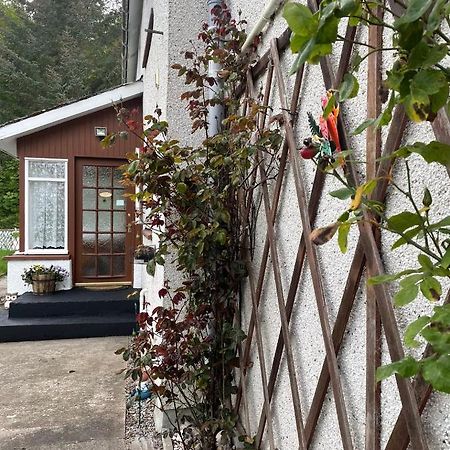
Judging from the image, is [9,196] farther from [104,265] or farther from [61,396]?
[61,396]

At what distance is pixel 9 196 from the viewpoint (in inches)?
673

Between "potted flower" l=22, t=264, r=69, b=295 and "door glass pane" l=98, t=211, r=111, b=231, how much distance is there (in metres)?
0.97

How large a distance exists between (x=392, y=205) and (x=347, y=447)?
0.75 m

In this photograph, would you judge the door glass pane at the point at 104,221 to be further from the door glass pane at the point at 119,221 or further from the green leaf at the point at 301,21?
the green leaf at the point at 301,21

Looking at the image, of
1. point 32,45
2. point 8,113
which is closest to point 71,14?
point 32,45

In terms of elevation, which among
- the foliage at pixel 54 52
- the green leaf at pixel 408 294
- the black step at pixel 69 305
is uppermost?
the foliage at pixel 54 52

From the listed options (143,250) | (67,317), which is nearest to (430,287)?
(143,250)

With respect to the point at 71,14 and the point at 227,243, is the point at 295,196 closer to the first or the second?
the point at 227,243

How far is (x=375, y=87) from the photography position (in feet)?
3.79

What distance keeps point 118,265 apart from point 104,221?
2.68 ft

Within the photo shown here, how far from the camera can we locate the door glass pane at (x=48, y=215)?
6.85 m

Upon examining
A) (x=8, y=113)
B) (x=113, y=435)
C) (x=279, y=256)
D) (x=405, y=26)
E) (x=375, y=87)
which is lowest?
(x=113, y=435)

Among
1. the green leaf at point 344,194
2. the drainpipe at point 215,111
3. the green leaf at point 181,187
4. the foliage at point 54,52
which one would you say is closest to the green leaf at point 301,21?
the green leaf at point 344,194

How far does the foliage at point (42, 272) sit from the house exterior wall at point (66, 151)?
10cm
